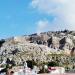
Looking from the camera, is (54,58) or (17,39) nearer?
(54,58)

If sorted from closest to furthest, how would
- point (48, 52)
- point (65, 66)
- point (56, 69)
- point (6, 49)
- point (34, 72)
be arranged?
1. point (34, 72)
2. point (56, 69)
3. point (65, 66)
4. point (48, 52)
5. point (6, 49)

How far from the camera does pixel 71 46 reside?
454 ft

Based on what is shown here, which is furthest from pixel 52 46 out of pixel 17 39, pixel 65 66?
pixel 65 66

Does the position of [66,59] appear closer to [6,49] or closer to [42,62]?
[42,62]

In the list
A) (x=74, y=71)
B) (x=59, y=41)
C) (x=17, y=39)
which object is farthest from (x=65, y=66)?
(x=17, y=39)

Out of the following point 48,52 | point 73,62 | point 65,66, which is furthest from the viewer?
point 48,52

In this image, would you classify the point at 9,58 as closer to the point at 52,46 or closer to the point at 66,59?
the point at 66,59

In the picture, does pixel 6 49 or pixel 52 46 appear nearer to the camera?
pixel 6 49

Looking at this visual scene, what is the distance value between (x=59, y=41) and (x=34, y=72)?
59844mm

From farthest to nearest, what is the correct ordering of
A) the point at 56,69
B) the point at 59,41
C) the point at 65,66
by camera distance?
the point at 59,41
the point at 65,66
the point at 56,69

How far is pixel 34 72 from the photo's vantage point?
85.2 meters

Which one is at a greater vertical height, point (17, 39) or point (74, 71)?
point (17, 39)

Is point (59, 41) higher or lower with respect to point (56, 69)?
higher

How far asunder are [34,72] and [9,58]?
30855 millimetres
